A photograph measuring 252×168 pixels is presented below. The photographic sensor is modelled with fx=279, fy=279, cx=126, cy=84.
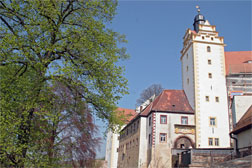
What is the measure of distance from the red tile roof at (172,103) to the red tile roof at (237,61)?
254 inches

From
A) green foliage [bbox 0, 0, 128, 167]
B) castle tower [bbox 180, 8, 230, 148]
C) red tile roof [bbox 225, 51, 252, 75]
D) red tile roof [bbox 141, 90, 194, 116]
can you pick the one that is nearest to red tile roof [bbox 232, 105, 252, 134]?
green foliage [bbox 0, 0, 128, 167]

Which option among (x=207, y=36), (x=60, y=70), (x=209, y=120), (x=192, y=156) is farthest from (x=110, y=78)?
(x=207, y=36)

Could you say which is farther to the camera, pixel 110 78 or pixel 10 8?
pixel 110 78

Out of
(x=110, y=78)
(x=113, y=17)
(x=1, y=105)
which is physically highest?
(x=113, y=17)

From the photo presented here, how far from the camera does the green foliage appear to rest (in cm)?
880

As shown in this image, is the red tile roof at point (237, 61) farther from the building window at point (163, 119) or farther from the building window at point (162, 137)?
the building window at point (162, 137)

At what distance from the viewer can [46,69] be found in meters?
9.64

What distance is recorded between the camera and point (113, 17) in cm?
1146

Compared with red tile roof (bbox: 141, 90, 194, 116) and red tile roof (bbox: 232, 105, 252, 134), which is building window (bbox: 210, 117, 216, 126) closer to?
red tile roof (bbox: 141, 90, 194, 116)

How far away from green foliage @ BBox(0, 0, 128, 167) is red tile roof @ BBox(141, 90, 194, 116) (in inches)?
863

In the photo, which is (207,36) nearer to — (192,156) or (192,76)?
(192,76)

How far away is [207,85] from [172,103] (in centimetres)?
471

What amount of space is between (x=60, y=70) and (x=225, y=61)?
3240 centimetres

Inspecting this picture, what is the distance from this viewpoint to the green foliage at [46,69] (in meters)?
8.80
